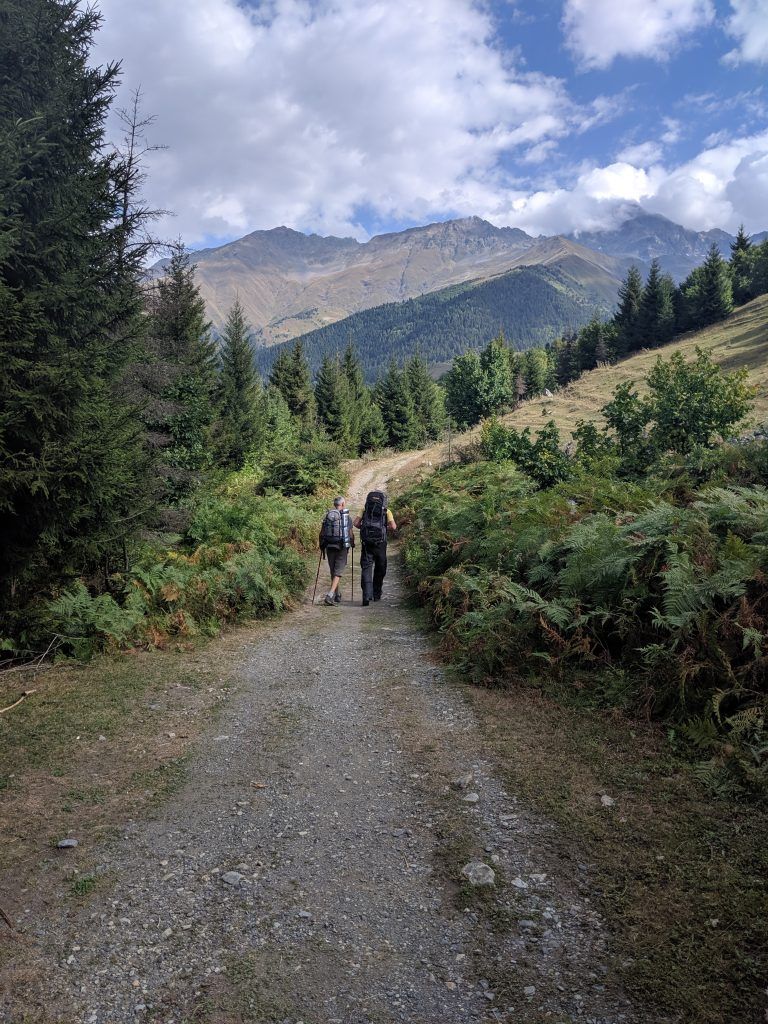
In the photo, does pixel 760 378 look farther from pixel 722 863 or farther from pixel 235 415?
pixel 722 863

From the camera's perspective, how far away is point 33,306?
756 cm

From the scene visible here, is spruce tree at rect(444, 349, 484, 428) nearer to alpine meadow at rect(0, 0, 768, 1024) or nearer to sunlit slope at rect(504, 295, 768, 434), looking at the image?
sunlit slope at rect(504, 295, 768, 434)

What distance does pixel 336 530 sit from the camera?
12516 mm

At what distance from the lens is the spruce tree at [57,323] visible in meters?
7.50

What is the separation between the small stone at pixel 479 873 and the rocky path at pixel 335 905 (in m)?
0.02

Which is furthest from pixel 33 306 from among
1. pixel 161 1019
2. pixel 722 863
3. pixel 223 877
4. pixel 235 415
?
pixel 235 415

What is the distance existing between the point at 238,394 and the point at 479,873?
36169 mm

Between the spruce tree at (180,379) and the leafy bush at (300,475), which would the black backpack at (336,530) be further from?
the leafy bush at (300,475)

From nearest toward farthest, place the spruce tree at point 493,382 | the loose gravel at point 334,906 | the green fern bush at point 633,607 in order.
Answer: the loose gravel at point 334,906 < the green fern bush at point 633,607 < the spruce tree at point 493,382

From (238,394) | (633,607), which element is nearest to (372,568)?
(633,607)

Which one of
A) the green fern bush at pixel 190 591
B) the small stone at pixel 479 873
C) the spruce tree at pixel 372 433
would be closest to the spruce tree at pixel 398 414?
the spruce tree at pixel 372 433

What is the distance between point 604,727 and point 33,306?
8391 millimetres

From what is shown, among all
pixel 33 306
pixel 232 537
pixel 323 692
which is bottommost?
pixel 323 692

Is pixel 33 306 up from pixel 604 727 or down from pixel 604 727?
up
